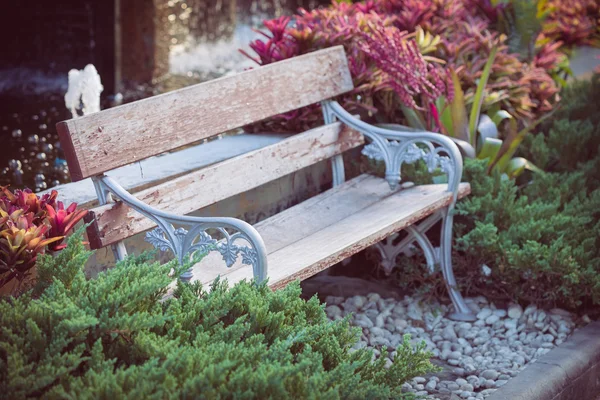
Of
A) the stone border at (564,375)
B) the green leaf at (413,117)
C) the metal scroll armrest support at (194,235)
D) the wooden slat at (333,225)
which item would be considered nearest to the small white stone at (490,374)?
the stone border at (564,375)

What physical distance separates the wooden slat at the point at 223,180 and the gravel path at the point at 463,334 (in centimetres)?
78

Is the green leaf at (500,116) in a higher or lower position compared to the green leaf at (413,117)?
lower

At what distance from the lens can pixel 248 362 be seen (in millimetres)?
2393

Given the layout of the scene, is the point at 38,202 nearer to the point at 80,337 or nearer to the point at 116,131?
the point at 116,131

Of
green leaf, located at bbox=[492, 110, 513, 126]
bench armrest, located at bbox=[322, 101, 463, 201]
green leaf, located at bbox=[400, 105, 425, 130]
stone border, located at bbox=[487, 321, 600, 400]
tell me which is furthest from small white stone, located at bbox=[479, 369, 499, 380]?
green leaf, located at bbox=[492, 110, 513, 126]

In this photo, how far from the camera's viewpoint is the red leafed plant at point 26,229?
2586mm

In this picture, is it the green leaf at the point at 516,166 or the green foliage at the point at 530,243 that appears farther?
the green leaf at the point at 516,166

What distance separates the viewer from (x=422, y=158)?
426 centimetres

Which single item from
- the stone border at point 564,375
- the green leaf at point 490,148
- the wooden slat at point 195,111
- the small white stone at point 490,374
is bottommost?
the small white stone at point 490,374

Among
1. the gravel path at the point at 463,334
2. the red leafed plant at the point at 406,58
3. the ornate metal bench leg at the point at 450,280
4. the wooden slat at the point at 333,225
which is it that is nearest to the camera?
the wooden slat at the point at 333,225

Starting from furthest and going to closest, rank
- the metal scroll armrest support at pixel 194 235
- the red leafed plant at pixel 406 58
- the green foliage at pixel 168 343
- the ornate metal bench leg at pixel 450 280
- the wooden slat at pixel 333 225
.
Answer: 1. the red leafed plant at pixel 406 58
2. the ornate metal bench leg at pixel 450 280
3. the wooden slat at pixel 333 225
4. the metal scroll armrest support at pixel 194 235
5. the green foliage at pixel 168 343

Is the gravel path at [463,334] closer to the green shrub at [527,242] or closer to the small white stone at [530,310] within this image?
the small white stone at [530,310]

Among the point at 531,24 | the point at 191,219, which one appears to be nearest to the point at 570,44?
the point at 531,24

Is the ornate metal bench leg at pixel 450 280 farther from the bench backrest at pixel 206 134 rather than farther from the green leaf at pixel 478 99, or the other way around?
the green leaf at pixel 478 99
